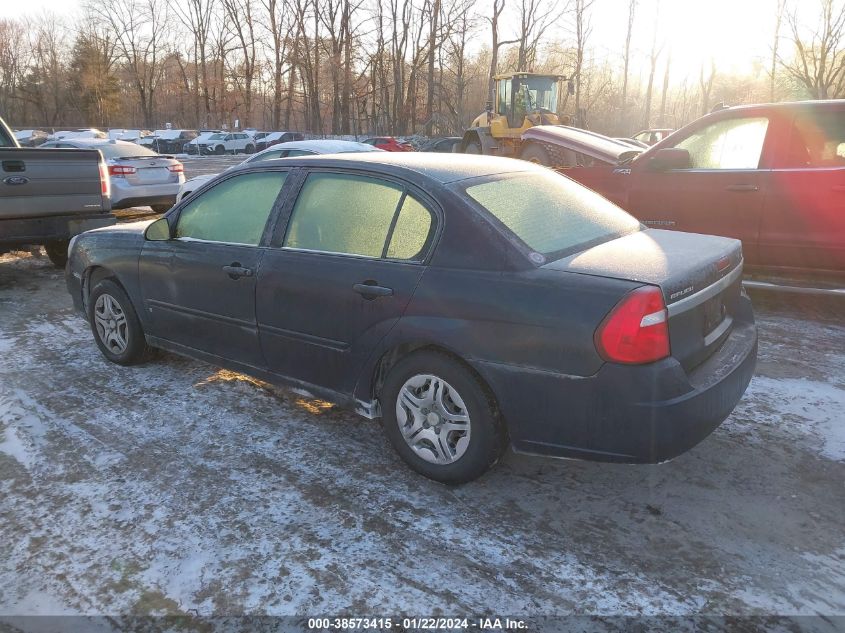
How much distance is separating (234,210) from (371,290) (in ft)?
4.36

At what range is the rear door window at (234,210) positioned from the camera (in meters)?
3.76

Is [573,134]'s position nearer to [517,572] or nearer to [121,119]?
[517,572]

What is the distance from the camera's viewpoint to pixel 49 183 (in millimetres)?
7062

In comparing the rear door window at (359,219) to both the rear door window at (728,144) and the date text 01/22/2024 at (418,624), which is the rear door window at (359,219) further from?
the rear door window at (728,144)

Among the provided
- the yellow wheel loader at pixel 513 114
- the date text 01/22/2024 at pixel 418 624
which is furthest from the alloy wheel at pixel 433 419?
the yellow wheel loader at pixel 513 114

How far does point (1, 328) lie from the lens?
223 inches

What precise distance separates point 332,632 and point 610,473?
166 cm

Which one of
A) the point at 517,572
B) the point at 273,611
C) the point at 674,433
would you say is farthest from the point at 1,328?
the point at 674,433

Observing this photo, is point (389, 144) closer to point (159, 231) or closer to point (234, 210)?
point (159, 231)

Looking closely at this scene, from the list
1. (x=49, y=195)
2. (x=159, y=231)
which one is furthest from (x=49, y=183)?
(x=159, y=231)

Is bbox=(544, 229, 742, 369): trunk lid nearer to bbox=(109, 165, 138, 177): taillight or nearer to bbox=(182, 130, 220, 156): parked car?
bbox=(109, 165, 138, 177): taillight

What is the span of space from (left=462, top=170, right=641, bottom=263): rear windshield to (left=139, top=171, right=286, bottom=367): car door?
4.31 ft

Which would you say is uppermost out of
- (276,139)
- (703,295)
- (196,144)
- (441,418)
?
(276,139)

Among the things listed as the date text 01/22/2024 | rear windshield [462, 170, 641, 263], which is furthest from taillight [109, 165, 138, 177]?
the date text 01/22/2024
